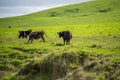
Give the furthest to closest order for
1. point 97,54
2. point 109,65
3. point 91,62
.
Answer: point 97,54 < point 91,62 < point 109,65

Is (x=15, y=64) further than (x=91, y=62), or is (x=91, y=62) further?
(x=15, y=64)

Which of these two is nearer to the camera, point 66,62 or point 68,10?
point 66,62

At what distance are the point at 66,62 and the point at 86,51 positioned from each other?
1.86m

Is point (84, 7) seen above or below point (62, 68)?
above

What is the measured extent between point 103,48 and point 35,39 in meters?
10.8

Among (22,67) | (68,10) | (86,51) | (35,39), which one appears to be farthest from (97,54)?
(68,10)

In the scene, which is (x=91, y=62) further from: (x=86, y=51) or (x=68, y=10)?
(x=68, y=10)

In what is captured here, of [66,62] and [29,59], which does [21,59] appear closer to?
[29,59]

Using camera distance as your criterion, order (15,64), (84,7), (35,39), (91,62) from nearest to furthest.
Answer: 1. (91,62)
2. (15,64)
3. (35,39)
4. (84,7)

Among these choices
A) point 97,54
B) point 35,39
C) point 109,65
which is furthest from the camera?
point 35,39

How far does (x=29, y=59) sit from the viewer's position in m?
23.6

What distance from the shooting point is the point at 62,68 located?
20625 mm

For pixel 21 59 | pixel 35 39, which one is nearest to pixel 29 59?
pixel 21 59

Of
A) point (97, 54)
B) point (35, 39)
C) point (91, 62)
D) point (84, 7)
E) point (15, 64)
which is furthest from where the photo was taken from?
point (84, 7)
